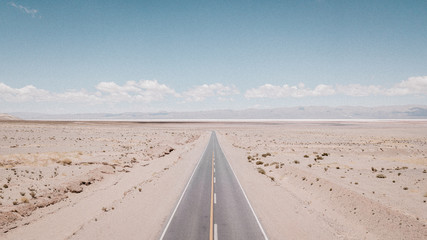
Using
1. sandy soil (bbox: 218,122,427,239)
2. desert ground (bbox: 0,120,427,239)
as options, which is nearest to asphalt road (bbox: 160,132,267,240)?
desert ground (bbox: 0,120,427,239)

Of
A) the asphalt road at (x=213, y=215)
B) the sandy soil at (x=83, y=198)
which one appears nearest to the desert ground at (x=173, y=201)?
the sandy soil at (x=83, y=198)

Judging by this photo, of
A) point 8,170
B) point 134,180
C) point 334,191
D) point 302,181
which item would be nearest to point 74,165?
point 8,170

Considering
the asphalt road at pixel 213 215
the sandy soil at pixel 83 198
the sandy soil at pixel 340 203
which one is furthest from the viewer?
the sandy soil at pixel 83 198

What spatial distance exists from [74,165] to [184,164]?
13.9 m

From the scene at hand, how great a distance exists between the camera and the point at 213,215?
43.1ft

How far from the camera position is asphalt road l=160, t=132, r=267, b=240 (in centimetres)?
1096

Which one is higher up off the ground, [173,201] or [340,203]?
[173,201]

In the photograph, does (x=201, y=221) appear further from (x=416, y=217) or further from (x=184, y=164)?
(x=184, y=164)

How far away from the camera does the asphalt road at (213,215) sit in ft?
36.0

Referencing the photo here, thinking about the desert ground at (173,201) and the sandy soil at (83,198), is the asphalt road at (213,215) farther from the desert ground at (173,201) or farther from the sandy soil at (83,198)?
the sandy soil at (83,198)

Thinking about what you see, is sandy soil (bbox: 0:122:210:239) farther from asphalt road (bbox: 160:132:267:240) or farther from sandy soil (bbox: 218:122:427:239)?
sandy soil (bbox: 218:122:427:239)

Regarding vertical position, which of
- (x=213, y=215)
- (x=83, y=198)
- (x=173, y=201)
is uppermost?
(x=213, y=215)

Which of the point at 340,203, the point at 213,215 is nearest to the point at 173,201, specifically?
the point at 213,215

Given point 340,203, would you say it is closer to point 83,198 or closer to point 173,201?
point 173,201
